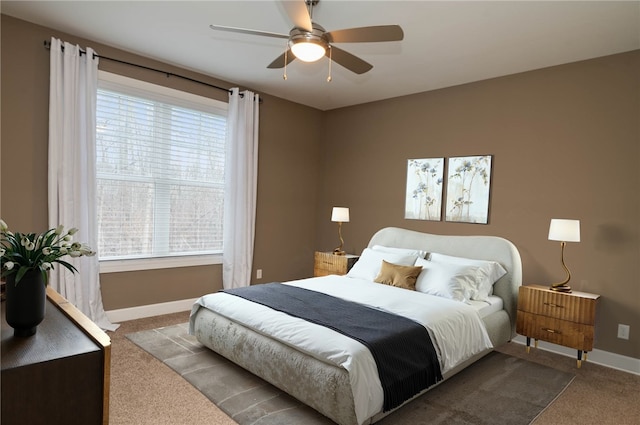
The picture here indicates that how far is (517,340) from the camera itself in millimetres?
3969

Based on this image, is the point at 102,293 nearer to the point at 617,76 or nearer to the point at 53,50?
the point at 53,50

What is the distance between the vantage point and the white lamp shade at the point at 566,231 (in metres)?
3.27

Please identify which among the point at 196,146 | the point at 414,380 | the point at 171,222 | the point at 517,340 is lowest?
the point at 517,340

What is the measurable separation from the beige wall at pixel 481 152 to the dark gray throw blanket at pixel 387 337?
1971mm

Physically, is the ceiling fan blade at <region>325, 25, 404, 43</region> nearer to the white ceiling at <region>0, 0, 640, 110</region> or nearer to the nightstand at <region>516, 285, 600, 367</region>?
the white ceiling at <region>0, 0, 640, 110</region>

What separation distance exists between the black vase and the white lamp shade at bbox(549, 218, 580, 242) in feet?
11.9

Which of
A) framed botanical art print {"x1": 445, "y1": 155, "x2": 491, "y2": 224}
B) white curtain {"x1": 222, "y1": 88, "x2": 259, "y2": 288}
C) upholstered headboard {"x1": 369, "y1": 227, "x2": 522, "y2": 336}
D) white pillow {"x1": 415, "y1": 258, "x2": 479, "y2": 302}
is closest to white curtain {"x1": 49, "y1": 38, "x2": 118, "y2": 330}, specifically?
white curtain {"x1": 222, "y1": 88, "x2": 259, "y2": 288}

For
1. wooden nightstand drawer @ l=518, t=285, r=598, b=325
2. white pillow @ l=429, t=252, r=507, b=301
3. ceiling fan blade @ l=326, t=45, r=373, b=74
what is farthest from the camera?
white pillow @ l=429, t=252, r=507, b=301

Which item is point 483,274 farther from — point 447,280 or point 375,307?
point 375,307

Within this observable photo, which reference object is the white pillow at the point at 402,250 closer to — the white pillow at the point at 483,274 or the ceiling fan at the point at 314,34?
the white pillow at the point at 483,274

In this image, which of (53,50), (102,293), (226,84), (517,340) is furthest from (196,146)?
(517,340)

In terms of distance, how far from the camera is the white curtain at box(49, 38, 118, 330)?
3.47 metres

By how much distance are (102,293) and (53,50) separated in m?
2.32

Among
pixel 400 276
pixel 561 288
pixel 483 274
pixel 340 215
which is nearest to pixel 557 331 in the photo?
pixel 561 288
